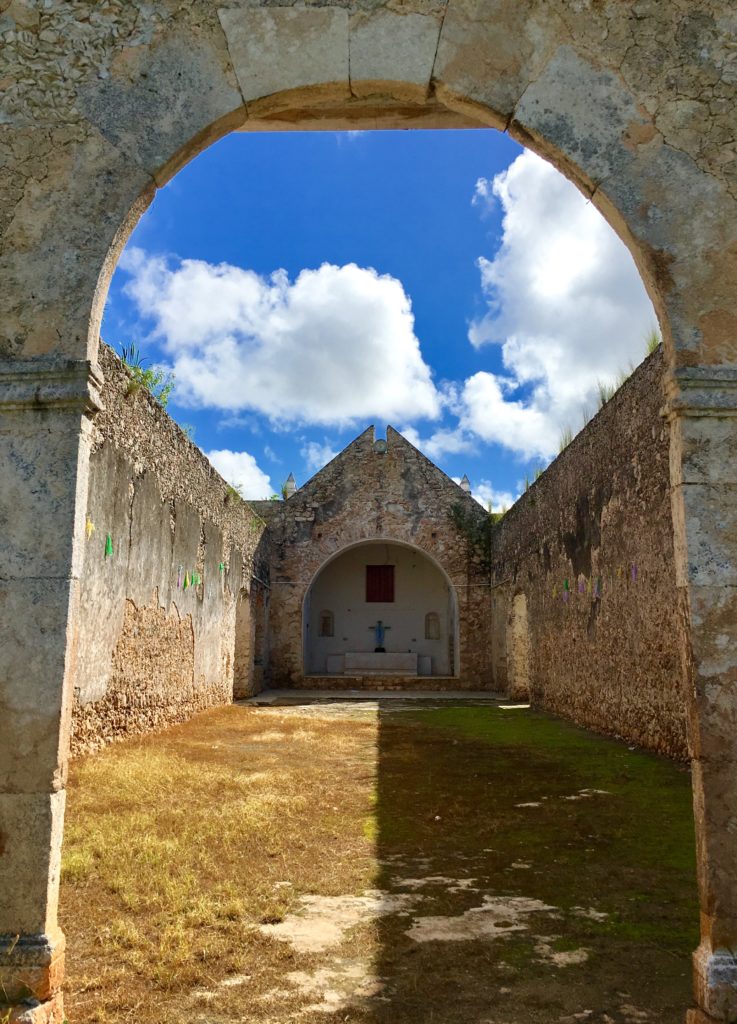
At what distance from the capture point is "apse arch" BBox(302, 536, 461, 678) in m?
23.1

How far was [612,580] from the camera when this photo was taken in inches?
382

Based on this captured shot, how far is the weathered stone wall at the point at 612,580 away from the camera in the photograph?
312 inches

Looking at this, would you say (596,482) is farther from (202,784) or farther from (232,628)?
(232,628)

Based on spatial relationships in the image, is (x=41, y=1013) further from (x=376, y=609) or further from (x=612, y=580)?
(x=376, y=609)

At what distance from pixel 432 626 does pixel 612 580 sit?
45.9 feet

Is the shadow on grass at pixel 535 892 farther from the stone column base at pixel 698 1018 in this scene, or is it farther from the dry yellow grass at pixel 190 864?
the dry yellow grass at pixel 190 864

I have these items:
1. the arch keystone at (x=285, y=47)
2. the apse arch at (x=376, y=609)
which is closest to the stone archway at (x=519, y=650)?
the apse arch at (x=376, y=609)

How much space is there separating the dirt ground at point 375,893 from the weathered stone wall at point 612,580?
55.4 inches

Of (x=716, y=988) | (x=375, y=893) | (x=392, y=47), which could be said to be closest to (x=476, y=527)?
(x=375, y=893)

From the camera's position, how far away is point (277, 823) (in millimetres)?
4910

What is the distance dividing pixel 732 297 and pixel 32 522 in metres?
2.71

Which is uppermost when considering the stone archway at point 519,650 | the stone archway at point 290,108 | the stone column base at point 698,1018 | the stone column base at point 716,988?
the stone archway at point 290,108

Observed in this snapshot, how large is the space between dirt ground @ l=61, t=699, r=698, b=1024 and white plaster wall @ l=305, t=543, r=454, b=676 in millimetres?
16107

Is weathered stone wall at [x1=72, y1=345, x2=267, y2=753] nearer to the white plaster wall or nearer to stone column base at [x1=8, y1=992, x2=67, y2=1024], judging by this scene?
stone column base at [x1=8, y1=992, x2=67, y2=1024]
